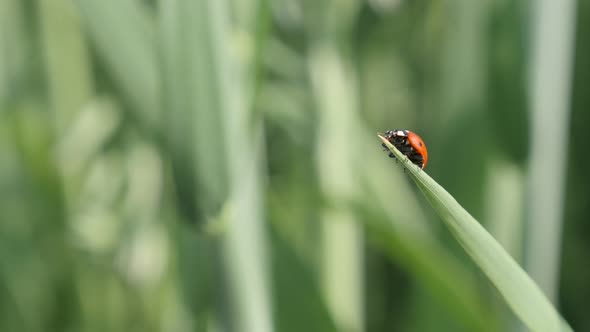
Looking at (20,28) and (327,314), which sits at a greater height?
(20,28)

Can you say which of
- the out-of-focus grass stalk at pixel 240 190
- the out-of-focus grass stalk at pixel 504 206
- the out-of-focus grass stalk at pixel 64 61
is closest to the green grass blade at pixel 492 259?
the out-of-focus grass stalk at pixel 240 190

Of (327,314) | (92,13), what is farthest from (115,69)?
(327,314)

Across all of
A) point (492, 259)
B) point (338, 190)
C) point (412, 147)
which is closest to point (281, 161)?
point (338, 190)

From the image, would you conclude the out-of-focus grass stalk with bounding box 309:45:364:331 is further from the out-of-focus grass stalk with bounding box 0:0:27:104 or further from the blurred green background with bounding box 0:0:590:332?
the out-of-focus grass stalk with bounding box 0:0:27:104

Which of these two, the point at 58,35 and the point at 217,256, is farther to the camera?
the point at 58,35

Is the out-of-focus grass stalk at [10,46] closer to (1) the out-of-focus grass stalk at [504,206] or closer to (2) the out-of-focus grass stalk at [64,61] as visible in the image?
(2) the out-of-focus grass stalk at [64,61]

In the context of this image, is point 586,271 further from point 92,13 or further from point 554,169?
point 92,13
